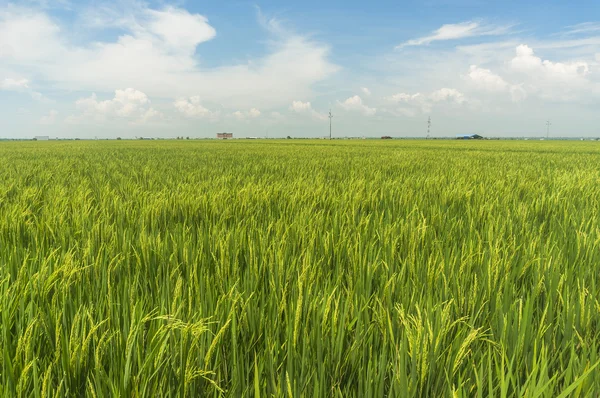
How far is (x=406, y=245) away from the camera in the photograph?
1846mm

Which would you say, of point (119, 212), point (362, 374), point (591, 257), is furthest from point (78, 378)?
point (591, 257)

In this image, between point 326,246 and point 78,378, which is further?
point 326,246

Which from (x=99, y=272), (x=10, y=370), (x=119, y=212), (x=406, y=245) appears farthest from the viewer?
(x=119, y=212)

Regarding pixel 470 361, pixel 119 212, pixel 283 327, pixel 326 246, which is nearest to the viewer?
pixel 470 361

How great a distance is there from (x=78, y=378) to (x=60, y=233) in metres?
1.46

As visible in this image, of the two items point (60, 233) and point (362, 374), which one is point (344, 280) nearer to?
point (362, 374)

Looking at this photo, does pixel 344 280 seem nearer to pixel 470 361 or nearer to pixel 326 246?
pixel 326 246

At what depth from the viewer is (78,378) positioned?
2.57ft

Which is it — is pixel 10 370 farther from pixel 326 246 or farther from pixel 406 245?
pixel 406 245

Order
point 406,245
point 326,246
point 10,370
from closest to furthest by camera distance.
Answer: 1. point 10,370
2. point 326,246
3. point 406,245

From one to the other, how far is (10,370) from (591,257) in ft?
7.64

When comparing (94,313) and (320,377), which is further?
(94,313)

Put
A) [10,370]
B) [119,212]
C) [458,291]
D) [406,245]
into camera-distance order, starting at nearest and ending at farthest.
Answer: [10,370]
[458,291]
[406,245]
[119,212]

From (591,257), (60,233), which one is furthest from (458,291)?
(60,233)
